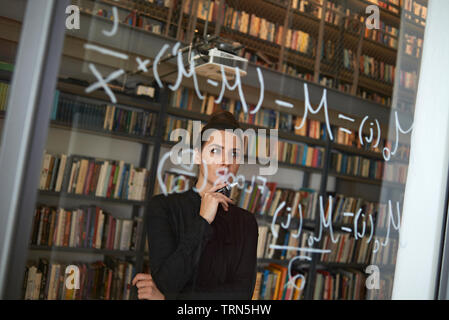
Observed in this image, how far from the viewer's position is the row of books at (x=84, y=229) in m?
1.07

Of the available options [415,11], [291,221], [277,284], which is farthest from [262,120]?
[415,11]

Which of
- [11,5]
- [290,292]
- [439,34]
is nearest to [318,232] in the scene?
[290,292]

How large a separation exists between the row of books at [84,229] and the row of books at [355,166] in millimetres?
955

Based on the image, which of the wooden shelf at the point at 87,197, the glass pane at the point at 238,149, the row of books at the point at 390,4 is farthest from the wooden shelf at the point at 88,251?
the row of books at the point at 390,4

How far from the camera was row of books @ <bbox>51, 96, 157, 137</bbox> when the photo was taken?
109 cm

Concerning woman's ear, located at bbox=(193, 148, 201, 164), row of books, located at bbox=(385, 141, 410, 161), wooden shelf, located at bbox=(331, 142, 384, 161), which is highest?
row of books, located at bbox=(385, 141, 410, 161)

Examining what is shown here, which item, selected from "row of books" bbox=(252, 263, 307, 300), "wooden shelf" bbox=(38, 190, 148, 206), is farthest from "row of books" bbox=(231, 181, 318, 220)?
"wooden shelf" bbox=(38, 190, 148, 206)

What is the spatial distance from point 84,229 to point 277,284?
80 cm

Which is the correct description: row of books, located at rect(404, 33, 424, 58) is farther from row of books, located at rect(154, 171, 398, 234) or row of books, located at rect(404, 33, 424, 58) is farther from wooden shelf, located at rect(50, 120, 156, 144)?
wooden shelf, located at rect(50, 120, 156, 144)

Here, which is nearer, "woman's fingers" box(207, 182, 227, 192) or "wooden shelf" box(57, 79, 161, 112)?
"wooden shelf" box(57, 79, 161, 112)

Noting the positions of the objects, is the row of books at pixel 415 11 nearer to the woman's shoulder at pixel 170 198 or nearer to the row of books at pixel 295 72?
the row of books at pixel 295 72

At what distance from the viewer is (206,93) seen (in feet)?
4.41
